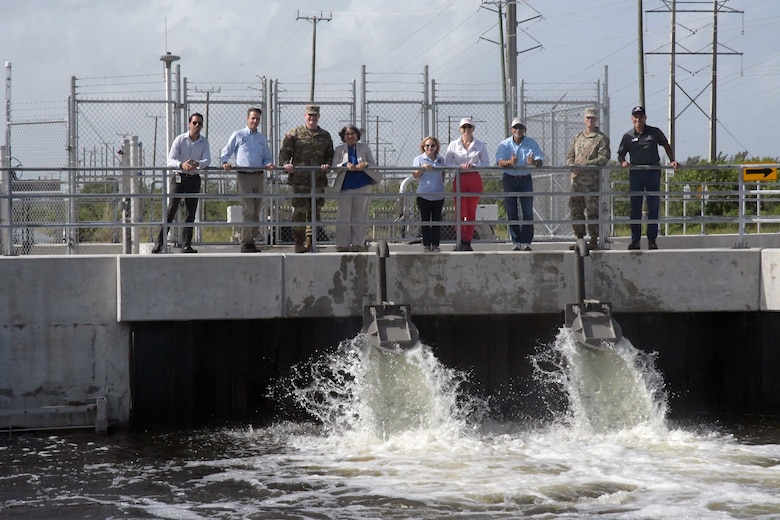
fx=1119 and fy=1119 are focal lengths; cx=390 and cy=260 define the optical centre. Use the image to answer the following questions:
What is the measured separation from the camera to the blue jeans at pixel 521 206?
13.0m

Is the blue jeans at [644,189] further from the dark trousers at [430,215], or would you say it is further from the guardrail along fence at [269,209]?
the dark trousers at [430,215]

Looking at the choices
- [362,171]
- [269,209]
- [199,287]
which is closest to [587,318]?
[362,171]

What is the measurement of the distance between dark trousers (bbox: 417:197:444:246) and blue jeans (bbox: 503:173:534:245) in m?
0.84

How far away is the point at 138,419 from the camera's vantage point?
11797 millimetres

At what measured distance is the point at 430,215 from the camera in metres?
13.1

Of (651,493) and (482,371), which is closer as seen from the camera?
(651,493)

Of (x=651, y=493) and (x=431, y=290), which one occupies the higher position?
(x=431, y=290)

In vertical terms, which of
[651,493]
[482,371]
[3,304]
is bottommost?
[651,493]

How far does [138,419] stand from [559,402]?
14.9 ft

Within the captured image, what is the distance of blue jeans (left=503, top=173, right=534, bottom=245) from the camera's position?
13047 mm

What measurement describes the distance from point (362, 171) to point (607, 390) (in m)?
3.70

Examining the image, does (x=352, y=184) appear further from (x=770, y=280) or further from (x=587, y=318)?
(x=770, y=280)

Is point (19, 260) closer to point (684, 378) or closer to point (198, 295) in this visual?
point (198, 295)

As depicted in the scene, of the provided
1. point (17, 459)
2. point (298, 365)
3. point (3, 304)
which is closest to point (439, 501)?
point (298, 365)
